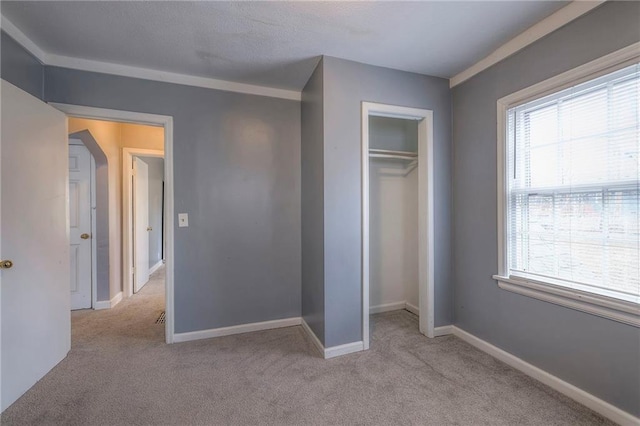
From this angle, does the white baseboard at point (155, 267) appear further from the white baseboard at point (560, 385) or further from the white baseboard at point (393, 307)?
the white baseboard at point (560, 385)

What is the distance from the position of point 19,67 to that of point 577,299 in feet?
13.6

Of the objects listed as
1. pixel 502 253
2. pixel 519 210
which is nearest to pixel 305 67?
pixel 519 210

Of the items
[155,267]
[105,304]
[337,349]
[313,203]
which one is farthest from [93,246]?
[337,349]

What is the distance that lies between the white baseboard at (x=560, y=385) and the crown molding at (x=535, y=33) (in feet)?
7.76

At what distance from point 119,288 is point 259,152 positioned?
9.10 feet

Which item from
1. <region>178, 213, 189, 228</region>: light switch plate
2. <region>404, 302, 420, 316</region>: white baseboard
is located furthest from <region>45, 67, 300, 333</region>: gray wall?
<region>404, 302, 420, 316</region>: white baseboard

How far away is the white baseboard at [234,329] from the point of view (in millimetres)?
2496

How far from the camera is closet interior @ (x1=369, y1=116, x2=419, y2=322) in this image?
3158 mm

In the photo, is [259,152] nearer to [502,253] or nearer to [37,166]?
[37,166]

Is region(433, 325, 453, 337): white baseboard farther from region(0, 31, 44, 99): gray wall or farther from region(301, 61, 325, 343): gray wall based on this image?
region(0, 31, 44, 99): gray wall

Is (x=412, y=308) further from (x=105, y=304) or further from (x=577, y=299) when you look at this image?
(x=105, y=304)

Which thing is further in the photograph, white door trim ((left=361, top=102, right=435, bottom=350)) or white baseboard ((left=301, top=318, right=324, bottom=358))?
white door trim ((left=361, top=102, right=435, bottom=350))

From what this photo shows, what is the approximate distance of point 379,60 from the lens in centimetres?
229

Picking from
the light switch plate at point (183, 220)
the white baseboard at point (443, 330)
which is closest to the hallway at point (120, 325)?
the light switch plate at point (183, 220)
